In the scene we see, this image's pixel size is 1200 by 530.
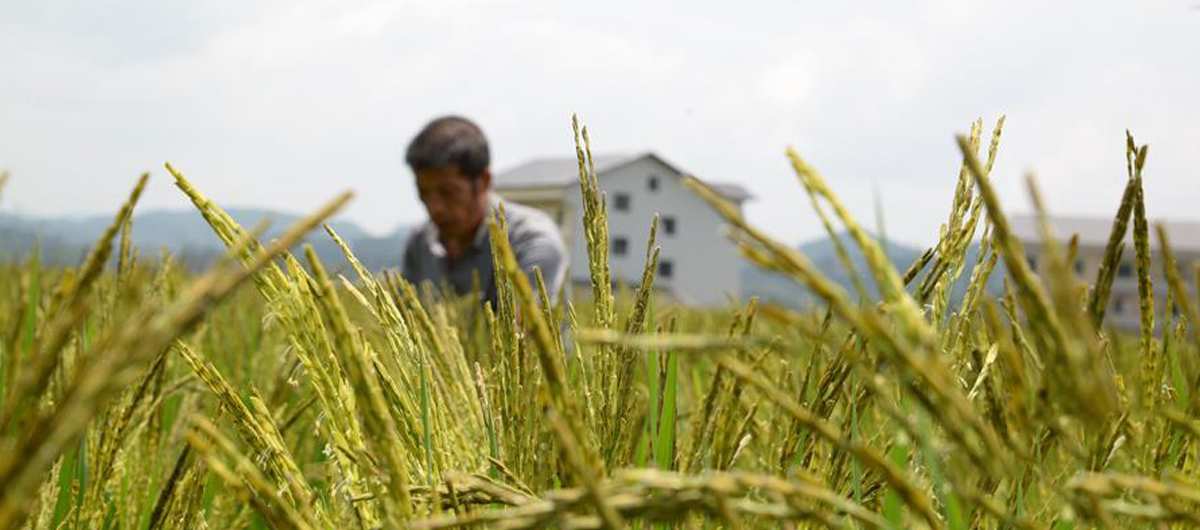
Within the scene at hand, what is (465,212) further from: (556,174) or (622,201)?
(622,201)

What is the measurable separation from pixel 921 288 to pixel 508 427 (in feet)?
0.99

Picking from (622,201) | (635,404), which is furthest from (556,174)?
(635,404)

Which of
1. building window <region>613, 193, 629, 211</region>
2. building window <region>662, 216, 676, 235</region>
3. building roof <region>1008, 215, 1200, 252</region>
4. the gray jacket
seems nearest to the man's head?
the gray jacket

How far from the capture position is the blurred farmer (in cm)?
473

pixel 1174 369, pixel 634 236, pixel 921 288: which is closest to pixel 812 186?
pixel 921 288

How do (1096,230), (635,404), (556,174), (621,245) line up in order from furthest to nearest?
(1096,230) < (621,245) < (556,174) < (635,404)

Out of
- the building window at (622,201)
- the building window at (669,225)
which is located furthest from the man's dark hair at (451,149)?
the building window at (669,225)

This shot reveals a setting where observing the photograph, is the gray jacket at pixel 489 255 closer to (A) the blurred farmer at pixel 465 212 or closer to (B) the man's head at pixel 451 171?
(A) the blurred farmer at pixel 465 212

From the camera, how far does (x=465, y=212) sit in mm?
4840

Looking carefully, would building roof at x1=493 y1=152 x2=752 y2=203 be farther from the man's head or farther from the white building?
the man's head

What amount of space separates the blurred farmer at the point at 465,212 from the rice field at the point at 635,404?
3512 mm

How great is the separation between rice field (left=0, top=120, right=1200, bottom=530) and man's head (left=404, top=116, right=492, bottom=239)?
355 centimetres

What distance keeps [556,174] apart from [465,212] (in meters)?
52.4

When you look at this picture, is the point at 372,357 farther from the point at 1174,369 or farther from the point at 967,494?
the point at 1174,369
